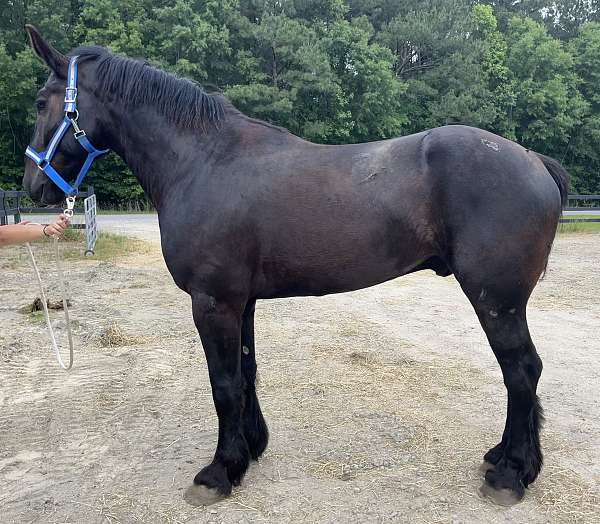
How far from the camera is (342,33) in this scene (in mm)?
29625

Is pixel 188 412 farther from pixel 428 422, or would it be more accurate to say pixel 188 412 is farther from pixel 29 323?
pixel 29 323

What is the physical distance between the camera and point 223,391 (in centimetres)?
277

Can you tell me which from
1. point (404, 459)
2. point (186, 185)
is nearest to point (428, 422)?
point (404, 459)

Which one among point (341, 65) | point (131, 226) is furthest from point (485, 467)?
point (341, 65)

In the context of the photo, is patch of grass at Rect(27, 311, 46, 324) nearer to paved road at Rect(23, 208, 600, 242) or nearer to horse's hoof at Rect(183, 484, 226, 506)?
horse's hoof at Rect(183, 484, 226, 506)

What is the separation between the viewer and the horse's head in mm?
2811

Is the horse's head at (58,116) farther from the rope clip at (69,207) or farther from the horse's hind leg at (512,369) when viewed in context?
the horse's hind leg at (512,369)

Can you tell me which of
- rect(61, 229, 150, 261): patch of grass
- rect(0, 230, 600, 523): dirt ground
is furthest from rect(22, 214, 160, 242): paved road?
rect(0, 230, 600, 523): dirt ground

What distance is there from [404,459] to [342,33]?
99.3 feet

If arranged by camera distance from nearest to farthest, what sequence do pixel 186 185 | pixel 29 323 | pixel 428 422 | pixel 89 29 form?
pixel 186 185 → pixel 428 422 → pixel 29 323 → pixel 89 29

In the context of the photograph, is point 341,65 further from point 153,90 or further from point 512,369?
point 512,369

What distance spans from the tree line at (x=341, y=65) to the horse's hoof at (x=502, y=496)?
79.3 feet

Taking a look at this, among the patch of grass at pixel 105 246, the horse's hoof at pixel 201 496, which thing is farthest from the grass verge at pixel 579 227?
the horse's hoof at pixel 201 496

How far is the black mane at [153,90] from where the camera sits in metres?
2.83
